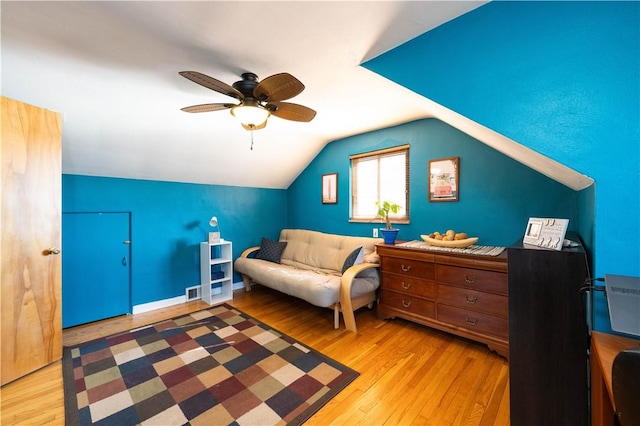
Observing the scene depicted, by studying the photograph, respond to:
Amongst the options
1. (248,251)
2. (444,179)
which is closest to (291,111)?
(444,179)

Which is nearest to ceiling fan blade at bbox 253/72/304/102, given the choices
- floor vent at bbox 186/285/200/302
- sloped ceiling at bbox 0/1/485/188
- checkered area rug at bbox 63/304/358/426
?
sloped ceiling at bbox 0/1/485/188

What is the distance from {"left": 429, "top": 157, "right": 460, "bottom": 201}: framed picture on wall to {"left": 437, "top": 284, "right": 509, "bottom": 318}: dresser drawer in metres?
1.04

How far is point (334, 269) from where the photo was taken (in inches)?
138

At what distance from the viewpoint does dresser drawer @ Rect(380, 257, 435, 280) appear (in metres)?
2.52

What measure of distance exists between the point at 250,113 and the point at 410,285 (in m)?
2.29

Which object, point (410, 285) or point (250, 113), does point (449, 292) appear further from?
point (250, 113)

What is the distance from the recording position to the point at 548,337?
1.29 m

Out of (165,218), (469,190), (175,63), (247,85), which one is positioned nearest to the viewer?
(175,63)

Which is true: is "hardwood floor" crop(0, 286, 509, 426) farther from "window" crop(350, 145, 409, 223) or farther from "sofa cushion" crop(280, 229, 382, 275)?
"window" crop(350, 145, 409, 223)

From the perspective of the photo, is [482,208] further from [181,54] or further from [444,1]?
[181,54]

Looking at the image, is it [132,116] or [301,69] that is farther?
[132,116]

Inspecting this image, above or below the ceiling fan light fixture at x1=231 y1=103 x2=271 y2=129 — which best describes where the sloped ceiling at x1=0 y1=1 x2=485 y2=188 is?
above

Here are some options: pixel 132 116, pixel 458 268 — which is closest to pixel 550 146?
pixel 458 268

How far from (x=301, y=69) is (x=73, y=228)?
10.1ft
